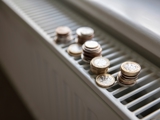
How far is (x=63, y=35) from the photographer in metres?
0.70

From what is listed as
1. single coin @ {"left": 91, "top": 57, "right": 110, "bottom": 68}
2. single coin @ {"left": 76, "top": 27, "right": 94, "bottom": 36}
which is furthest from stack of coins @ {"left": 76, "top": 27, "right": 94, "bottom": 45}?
single coin @ {"left": 91, "top": 57, "right": 110, "bottom": 68}

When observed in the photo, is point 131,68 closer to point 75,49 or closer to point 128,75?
point 128,75

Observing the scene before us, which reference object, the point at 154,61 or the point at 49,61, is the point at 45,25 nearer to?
the point at 49,61

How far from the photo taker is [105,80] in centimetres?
56

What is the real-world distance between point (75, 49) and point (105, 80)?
15 cm

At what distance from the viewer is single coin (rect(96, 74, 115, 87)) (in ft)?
1.79

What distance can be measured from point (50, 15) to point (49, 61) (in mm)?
189

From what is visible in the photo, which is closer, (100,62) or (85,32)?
(100,62)

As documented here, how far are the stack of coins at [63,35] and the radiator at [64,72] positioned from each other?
2cm

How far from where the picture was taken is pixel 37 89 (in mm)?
995

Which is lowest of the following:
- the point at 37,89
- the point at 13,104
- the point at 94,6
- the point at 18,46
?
the point at 13,104

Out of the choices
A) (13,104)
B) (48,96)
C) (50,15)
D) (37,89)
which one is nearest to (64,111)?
(48,96)

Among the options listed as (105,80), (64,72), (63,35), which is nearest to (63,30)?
(63,35)

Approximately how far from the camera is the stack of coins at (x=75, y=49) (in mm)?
644
